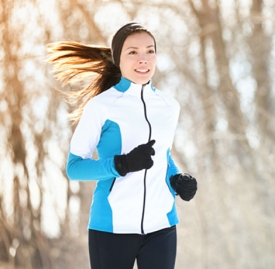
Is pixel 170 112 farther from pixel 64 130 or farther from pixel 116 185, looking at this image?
pixel 64 130

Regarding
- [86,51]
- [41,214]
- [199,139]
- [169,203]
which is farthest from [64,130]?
[169,203]

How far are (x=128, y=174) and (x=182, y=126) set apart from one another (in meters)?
3.41

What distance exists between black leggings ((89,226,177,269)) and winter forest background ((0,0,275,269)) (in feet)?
10.4

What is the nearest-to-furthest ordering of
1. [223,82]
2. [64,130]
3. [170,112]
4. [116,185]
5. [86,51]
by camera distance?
[116,185] → [170,112] → [86,51] → [64,130] → [223,82]

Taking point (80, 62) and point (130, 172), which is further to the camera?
point (80, 62)

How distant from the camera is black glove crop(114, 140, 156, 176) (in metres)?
1.77

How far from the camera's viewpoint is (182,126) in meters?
5.28

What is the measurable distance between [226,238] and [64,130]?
168 cm

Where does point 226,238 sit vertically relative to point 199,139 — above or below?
below

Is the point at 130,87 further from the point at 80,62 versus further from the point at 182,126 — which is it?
the point at 182,126

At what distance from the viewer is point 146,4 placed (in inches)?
204

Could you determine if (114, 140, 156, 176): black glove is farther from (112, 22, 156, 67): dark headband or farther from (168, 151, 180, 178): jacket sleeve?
(112, 22, 156, 67): dark headband

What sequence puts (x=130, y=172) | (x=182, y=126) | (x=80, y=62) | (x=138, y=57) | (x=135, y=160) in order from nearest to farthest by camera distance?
(x=135, y=160) < (x=130, y=172) < (x=138, y=57) < (x=80, y=62) < (x=182, y=126)

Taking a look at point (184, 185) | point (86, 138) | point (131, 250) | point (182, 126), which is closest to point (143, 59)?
point (86, 138)
